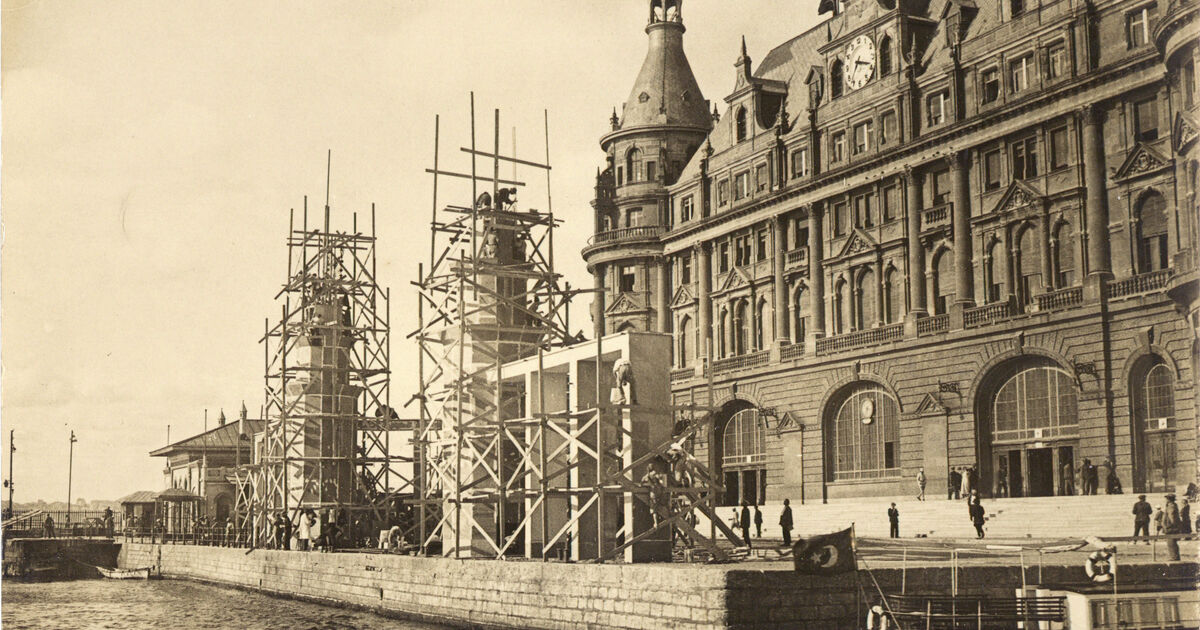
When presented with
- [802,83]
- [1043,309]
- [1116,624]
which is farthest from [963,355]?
[1116,624]

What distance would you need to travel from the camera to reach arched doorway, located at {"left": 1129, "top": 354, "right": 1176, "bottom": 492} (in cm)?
4400

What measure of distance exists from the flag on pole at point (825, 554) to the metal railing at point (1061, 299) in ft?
84.7

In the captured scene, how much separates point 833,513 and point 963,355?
8.23m

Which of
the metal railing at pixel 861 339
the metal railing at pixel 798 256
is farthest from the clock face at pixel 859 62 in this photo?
the metal railing at pixel 861 339

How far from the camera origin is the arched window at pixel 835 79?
6194 cm

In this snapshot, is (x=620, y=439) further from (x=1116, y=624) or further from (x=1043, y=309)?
(x=1043, y=309)

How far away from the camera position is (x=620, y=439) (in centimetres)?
3409

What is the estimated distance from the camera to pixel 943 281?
5544 cm

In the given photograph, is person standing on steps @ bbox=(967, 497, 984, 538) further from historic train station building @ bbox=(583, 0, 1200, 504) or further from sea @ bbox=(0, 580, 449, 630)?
sea @ bbox=(0, 580, 449, 630)

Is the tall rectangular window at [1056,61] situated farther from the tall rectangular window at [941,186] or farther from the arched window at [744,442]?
the arched window at [744,442]

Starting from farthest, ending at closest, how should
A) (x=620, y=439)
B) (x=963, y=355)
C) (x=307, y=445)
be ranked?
(x=307, y=445) < (x=963, y=355) < (x=620, y=439)

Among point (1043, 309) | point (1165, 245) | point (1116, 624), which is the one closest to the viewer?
point (1116, 624)

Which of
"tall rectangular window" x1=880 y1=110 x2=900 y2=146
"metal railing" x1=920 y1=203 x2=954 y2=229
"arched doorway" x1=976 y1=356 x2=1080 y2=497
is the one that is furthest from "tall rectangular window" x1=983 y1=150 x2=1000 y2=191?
"arched doorway" x1=976 y1=356 x2=1080 y2=497

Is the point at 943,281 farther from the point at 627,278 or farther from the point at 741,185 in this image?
the point at 627,278
